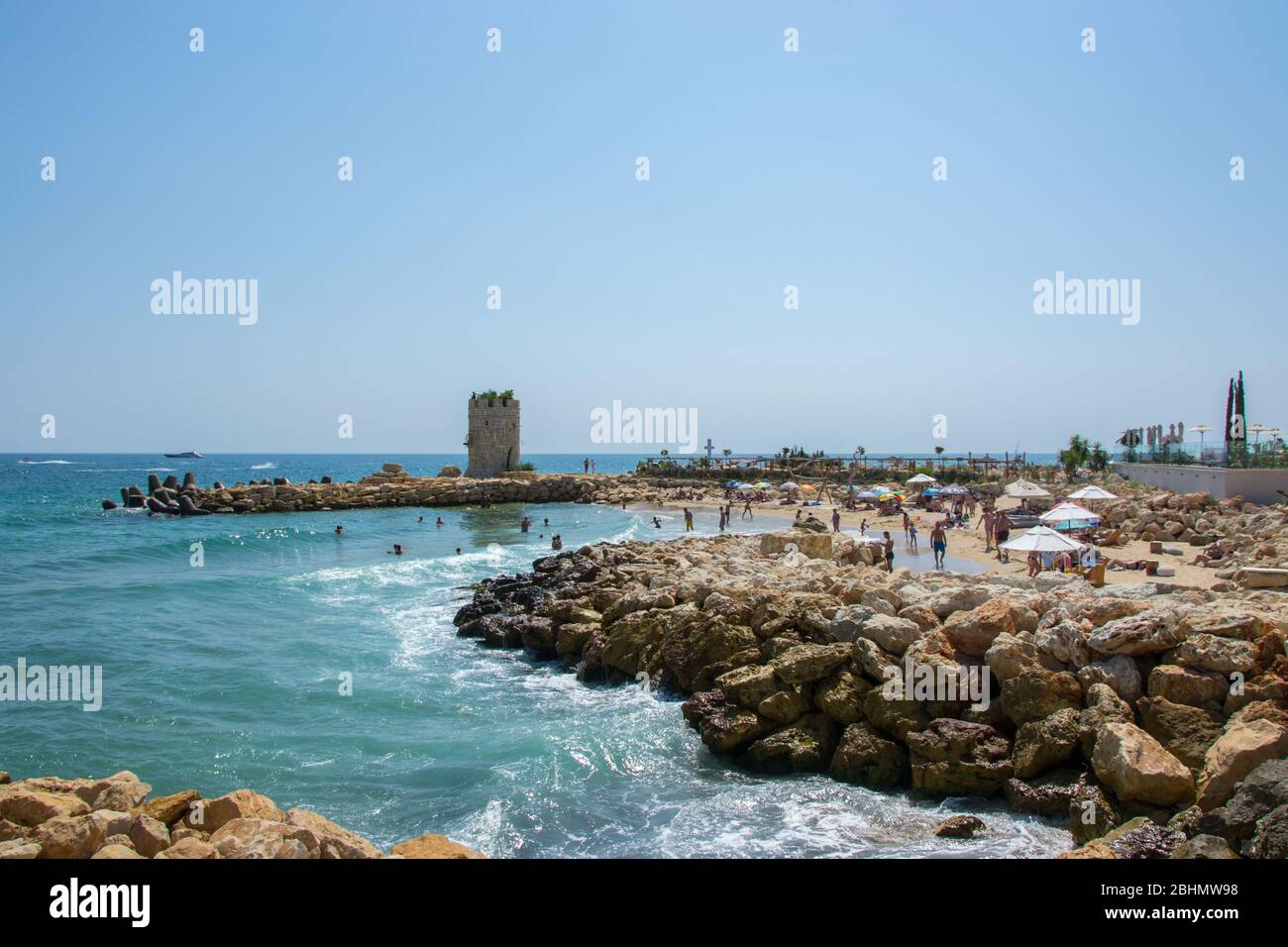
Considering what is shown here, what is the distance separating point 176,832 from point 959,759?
8.01 m

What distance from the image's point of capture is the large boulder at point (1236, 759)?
7637 millimetres

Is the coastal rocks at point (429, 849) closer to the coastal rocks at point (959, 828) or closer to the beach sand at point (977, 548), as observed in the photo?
the coastal rocks at point (959, 828)

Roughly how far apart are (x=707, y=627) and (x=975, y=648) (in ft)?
14.1

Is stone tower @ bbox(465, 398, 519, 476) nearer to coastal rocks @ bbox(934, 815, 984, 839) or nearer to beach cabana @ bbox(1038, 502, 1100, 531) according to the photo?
beach cabana @ bbox(1038, 502, 1100, 531)

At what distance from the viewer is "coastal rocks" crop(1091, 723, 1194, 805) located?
810 cm

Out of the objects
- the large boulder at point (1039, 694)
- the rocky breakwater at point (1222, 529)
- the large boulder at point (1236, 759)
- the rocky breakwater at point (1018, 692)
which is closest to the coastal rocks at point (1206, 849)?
the rocky breakwater at point (1018, 692)

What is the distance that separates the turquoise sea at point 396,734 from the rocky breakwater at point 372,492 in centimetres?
2673

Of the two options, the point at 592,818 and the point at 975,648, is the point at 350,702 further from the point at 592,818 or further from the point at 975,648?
the point at 975,648

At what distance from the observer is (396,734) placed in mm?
12805

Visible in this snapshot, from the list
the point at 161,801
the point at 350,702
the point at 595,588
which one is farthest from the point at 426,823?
the point at 595,588

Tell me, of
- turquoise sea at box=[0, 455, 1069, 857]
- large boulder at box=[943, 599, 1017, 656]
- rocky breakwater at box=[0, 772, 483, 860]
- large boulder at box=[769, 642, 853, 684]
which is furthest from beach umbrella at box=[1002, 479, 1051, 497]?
rocky breakwater at box=[0, 772, 483, 860]

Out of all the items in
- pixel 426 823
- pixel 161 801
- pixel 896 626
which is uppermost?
pixel 896 626

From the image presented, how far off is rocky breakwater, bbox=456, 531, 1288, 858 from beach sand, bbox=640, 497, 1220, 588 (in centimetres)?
460

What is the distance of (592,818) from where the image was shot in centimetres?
964
